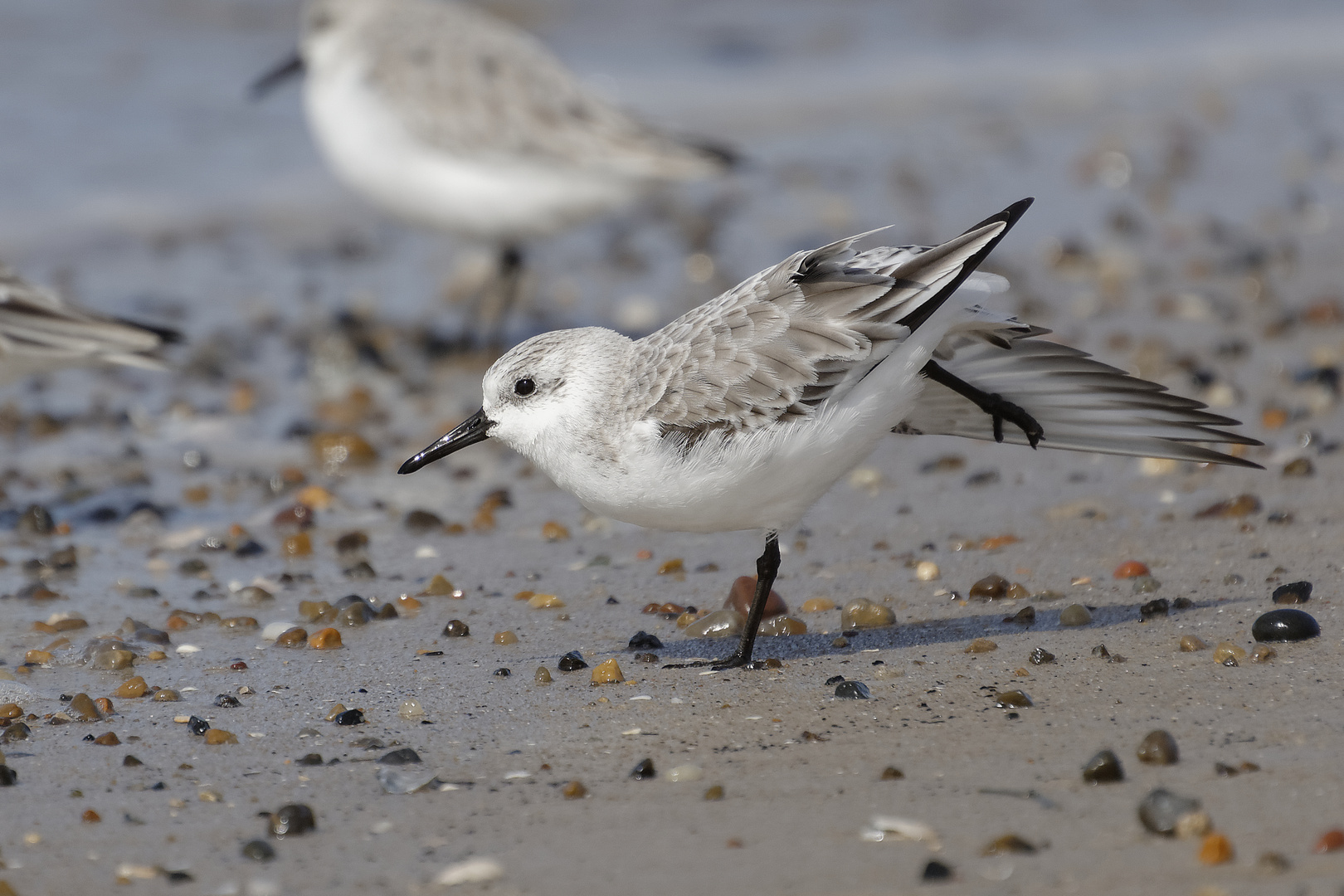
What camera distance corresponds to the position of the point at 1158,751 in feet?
11.9

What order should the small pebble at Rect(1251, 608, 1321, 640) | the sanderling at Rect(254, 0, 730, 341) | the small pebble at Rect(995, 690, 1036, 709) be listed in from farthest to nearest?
the sanderling at Rect(254, 0, 730, 341)
the small pebble at Rect(1251, 608, 1321, 640)
the small pebble at Rect(995, 690, 1036, 709)

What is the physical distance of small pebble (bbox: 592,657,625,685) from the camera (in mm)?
4508

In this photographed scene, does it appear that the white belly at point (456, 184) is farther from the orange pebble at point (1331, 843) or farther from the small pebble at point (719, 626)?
the orange pebble at point (1331, 843)

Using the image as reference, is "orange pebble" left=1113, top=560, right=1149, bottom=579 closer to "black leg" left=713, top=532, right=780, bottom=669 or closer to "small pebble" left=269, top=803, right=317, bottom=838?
"black leg" left=713, top=532, right=780, bottom=669

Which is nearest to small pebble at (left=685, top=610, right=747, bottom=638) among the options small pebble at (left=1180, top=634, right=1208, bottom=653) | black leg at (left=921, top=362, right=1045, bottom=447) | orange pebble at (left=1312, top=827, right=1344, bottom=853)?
black leg at (left=921, top=362, right=1045, bottom=447)

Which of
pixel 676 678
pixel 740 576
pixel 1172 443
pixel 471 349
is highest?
pixel 471 349

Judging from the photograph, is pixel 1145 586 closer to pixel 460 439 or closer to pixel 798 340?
pixel 798 340

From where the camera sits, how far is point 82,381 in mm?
8273

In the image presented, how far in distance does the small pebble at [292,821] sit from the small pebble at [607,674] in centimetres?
115

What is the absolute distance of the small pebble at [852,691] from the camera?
4.24m

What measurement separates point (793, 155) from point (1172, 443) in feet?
25.1

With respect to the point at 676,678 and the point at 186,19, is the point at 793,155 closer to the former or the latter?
the point at 186,19

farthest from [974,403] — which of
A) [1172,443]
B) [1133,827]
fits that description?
[1133,827]

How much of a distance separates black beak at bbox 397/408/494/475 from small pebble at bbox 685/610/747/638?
35.7 inches
